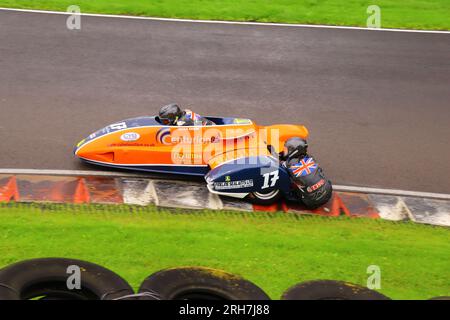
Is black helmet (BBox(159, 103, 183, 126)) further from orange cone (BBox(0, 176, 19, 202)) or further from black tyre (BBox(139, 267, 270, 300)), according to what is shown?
black tyre (BBox(139, 267, 270, 300))

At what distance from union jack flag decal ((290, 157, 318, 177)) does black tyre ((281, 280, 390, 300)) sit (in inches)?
146

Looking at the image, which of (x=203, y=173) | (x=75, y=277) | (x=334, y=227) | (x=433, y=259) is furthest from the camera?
(x=203, y=173)

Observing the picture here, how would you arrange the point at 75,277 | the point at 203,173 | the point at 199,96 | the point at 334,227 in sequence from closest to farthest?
the point at 75,277, the point at 334,227, the point at 203,173, the point at 199,96

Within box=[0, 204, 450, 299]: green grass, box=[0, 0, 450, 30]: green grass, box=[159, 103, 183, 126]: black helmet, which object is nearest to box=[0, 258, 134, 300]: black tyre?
box=[0, 204, 450, 299]: green grass

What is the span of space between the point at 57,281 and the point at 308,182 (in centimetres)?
488

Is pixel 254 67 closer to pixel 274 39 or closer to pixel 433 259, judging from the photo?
pixel 274 39

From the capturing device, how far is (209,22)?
18.5 meters

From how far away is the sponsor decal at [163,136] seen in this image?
12.2 metres

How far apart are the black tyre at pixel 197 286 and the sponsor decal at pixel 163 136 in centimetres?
446

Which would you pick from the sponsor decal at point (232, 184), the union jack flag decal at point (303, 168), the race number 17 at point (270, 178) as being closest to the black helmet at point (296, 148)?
the union jack flag decal at point (303, 168)

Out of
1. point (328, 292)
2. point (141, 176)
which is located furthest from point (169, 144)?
point (328, 292)

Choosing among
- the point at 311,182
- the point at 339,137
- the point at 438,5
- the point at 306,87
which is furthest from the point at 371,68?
the point at 311,182

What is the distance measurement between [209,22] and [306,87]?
12.2ft

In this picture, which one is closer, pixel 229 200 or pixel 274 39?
pixel 229 200
